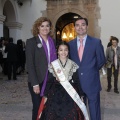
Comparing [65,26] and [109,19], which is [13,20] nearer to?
[109,19]

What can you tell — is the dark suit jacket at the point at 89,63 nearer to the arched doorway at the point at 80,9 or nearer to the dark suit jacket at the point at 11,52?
the dark suit jacket at the point at 11,52

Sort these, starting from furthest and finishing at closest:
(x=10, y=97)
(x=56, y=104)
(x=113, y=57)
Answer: (x=113, y=57), (x=10, y=97), (x=56, y=104)

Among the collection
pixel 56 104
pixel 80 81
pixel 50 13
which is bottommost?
pixel 56 104

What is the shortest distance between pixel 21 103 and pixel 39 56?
10.3 feet

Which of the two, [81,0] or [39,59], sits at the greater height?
[81,0]

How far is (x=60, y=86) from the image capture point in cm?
356

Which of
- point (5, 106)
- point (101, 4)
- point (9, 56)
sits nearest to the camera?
point (5, 106)

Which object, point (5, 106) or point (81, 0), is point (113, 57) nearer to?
point (5, 106)

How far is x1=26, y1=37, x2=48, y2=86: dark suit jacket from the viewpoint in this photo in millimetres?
3678

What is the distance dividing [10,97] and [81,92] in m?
4.12

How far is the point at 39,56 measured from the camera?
370cm

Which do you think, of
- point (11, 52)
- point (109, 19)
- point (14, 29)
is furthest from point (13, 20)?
point (109, 19)

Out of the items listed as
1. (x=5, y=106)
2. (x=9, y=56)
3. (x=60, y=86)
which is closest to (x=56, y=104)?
(x=60, y=86)

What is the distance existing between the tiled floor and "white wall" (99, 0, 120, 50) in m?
4.66
